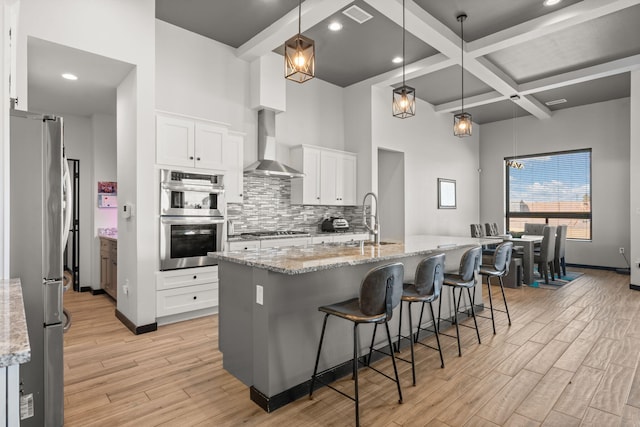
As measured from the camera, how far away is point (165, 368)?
289 cm

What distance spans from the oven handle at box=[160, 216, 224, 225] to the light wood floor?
1097 mm

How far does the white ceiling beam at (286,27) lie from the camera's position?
371 centimetres

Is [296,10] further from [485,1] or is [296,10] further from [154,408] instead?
[154,408]

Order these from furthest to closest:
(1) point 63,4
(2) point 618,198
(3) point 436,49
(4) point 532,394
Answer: (2) point 618,198
(3) point 436,49
(1) point 63,4
(4) point 532,394

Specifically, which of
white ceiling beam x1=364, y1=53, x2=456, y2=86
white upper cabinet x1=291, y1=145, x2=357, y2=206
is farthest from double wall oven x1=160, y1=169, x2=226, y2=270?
white ceiling beam x1=364, y1=53, x2=456, y2=86

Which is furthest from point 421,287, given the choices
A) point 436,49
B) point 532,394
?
point 436,49

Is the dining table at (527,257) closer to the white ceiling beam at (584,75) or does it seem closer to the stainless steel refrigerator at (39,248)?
the white ceiling beam at (584,75)

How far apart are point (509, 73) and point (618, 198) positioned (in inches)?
147

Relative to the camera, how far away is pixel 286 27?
4.20 meters

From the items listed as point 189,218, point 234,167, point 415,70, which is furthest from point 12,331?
point 415,70

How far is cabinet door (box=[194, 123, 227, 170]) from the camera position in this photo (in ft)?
13.9

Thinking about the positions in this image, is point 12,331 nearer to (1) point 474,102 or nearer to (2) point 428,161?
(2) point 428,161

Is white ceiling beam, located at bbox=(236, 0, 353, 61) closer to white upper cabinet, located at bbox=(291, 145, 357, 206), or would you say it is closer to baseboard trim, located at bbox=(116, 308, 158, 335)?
white upper cabinet, located at bbox=(291, 145, 357, 206)

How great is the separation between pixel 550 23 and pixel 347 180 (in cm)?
341
